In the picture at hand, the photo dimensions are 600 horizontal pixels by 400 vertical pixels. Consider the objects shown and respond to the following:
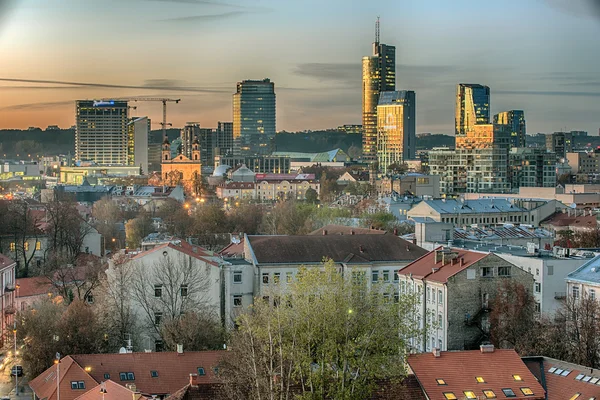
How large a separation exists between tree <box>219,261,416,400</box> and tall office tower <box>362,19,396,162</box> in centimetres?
14975

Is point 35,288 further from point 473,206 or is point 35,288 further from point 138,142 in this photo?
point 138,142

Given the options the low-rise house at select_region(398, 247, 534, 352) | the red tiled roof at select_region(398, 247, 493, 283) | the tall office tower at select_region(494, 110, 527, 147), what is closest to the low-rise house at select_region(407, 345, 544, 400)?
the low-rise house at select_region(398, 247, 534, 352)

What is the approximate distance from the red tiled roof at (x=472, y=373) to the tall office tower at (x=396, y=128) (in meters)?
130

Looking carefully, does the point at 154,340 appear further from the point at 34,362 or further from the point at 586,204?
the point at 586,204

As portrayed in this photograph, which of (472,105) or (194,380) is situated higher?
(472,105)

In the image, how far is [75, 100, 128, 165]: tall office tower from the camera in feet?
593

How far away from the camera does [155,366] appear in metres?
20.5

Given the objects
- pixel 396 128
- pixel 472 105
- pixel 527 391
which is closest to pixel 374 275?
pixel 527 391

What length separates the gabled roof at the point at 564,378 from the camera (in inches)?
713

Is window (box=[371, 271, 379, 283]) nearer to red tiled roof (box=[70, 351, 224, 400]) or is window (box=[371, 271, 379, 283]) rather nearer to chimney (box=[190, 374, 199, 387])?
red tiled roof (box=[70, 351, 224, 400])

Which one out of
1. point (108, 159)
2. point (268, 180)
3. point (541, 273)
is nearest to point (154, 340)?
point (541, 273)

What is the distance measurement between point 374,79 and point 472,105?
839 inches

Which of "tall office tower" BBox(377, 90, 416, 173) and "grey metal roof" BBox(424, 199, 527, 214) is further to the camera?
"tall office tower" BBox(377, 90, 416, 173)

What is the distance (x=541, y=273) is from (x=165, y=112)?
460 ft
